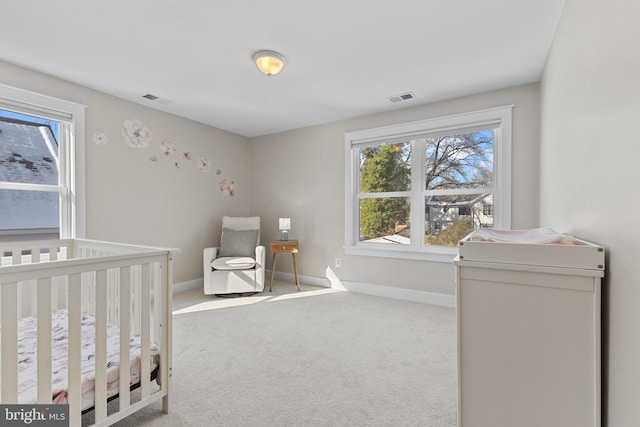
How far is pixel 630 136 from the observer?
896 mm

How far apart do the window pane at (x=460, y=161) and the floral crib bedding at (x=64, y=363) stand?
123 inches

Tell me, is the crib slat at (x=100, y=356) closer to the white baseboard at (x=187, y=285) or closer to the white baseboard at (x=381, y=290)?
the white baseboard at (x=187, y=285)

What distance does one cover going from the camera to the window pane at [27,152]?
8.55 ft

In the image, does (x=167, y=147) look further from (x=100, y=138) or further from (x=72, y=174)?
(x=72, y=174)

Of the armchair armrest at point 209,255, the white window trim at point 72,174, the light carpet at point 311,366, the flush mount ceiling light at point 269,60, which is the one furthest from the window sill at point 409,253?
the white window trim at point 72,174

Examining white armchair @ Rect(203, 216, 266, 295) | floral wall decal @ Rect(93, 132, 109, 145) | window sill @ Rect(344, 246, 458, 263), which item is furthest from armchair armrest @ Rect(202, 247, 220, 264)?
window sill @ Rect(344, 246, 458, 263)

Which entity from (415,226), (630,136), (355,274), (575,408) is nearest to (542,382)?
(575,408)

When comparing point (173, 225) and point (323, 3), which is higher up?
point (323, 3)

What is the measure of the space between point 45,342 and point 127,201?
2504 millimetres

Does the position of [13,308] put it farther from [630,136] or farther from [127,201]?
[127,201]

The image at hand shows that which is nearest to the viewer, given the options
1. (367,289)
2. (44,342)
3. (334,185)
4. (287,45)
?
(44,342)

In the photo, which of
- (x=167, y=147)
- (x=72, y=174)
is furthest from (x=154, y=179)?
(x=72, y=174)

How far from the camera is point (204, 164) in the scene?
421cm

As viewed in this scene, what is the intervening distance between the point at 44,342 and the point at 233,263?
2.56 meters
